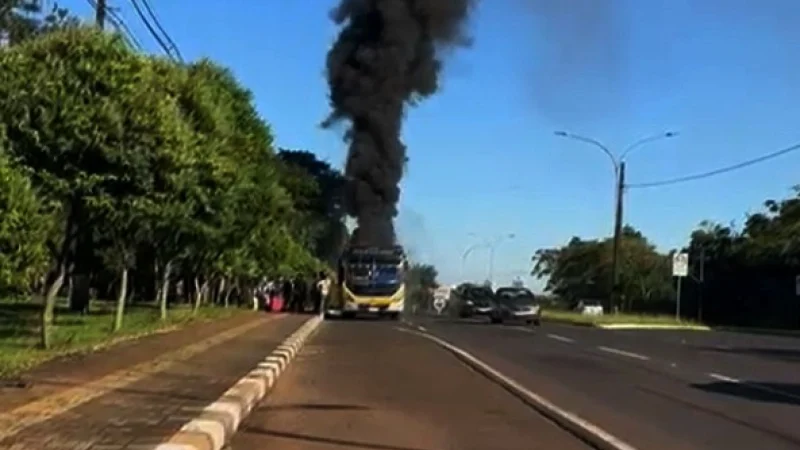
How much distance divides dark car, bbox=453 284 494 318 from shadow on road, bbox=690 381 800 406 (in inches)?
1705

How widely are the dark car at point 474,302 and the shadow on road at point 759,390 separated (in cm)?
4331

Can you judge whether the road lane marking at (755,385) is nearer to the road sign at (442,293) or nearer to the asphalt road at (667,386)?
the asphalt road at (667,386)

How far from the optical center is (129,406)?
14820mm

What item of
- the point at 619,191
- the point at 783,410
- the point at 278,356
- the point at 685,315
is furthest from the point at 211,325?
the point at 685,315

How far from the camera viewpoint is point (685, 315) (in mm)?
84500

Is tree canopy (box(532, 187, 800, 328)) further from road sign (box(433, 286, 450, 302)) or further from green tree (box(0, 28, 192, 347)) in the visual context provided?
green tree (box(0, 28, 192, 347))

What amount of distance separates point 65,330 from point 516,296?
2965 cm

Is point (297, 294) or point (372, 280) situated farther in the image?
point (297, 294)

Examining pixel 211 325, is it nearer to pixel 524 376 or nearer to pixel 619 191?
pixel 524 376

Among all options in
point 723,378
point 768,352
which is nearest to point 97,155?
point 723,378

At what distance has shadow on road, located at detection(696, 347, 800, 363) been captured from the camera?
3296cm

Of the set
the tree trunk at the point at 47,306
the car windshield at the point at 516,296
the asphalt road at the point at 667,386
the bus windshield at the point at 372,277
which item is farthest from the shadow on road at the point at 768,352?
the bus windshield at the point at 372,277

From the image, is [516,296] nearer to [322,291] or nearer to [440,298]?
[322,291]

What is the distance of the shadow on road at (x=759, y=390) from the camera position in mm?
19844
